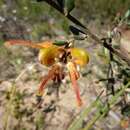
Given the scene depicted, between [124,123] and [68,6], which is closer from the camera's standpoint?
[68,6]

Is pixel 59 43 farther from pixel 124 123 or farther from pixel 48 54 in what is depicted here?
pixel 124 123

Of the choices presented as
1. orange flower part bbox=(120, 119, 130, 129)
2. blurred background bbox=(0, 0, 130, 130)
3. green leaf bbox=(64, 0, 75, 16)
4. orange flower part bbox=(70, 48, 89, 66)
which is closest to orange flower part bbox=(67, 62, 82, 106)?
orange flower part bbox=(70, 48, 89, 66)

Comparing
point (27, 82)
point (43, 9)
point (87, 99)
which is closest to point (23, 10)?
point (43, 9)

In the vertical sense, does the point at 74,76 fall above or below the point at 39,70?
above

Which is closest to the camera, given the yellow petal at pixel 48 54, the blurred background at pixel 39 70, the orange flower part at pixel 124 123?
the yellow petal at pixel 48 54

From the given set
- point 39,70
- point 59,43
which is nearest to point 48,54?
point 59,43

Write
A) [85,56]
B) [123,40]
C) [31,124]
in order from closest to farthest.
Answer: [85,56]
[123,40]
[31,124]

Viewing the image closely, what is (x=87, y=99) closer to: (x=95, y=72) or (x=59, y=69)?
(x=95, y=72)

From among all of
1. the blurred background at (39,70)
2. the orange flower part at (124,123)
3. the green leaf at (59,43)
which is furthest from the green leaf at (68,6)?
the orange flower part at (124,123)

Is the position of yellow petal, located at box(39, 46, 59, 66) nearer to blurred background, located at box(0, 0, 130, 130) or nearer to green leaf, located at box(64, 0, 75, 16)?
green leaf, located at box(64, 0, 75, 16)

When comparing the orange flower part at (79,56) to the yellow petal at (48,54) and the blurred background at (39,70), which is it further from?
the blurred background at (39,70)

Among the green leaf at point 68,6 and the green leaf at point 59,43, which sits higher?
the green leaf at point 68,6
